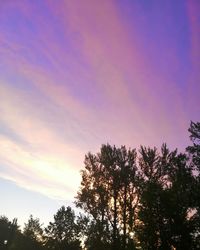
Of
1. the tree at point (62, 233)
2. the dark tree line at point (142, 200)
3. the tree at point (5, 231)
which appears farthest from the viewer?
the tree at point (5, 231)

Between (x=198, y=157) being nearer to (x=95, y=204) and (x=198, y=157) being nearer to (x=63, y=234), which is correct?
(x=95, y=204)

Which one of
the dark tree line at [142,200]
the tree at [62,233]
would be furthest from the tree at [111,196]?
the tree at [62,233]

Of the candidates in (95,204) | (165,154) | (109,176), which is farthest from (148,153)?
(95,204)

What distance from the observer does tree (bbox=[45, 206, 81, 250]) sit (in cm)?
6772

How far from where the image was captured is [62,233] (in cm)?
7144

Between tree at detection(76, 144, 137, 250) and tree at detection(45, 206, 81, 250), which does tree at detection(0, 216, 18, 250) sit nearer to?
tree at detection(45, 206, 81, 250)

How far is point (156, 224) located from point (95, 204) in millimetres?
10291

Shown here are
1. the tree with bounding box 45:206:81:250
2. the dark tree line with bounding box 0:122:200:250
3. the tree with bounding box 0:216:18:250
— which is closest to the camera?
the dark tree line with bounding box 0:122:200:250

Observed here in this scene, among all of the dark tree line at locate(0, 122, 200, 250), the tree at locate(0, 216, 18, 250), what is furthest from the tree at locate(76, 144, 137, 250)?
the tree at locate(0, 216, 18, 250)

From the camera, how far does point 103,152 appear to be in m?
38.8

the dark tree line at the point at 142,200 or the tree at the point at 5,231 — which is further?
the tree at the point at 5,231

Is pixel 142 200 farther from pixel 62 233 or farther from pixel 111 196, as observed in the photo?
pixel 62 233

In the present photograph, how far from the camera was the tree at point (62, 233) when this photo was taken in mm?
67725

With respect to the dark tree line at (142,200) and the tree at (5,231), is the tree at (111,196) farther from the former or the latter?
the tree at (5,231)
